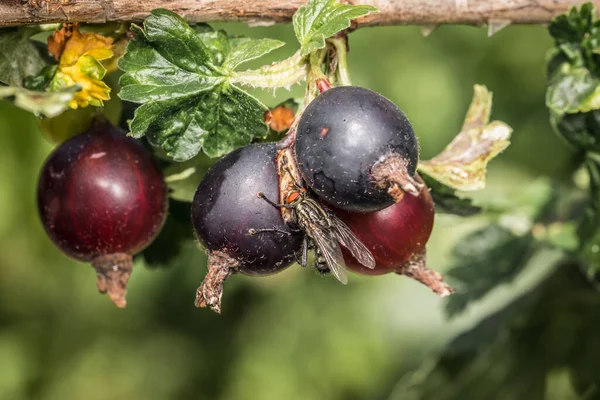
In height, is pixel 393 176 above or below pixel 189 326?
above

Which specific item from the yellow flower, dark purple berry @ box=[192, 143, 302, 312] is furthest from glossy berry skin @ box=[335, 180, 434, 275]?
the yellow flower

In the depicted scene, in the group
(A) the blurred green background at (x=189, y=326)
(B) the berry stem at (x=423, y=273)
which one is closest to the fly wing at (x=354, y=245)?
(B) the berry stem at (x=423, y=273)

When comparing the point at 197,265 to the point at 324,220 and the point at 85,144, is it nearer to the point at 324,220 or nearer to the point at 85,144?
the point at 85,144

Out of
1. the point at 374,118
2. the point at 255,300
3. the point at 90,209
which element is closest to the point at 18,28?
the point at 90,209

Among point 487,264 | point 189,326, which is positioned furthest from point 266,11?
point 189,326

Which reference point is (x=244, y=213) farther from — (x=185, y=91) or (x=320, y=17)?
(x=320, y=17)

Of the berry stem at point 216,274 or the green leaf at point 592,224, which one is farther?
the green leaf at point 592,224

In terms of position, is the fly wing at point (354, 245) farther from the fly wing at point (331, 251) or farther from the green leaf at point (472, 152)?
the green leaf at point (472, 152)
